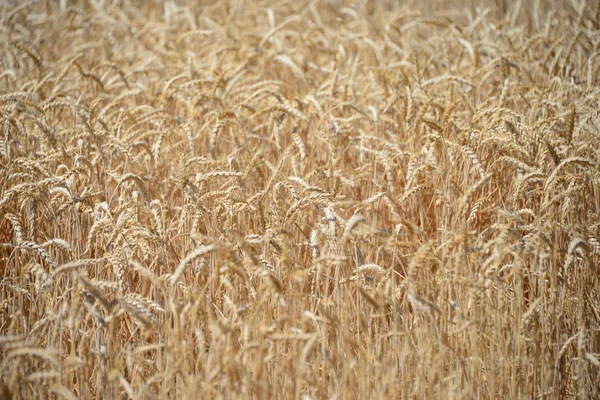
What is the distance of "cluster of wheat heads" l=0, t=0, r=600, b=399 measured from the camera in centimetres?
164

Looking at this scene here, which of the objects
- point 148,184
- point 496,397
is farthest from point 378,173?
point 496,397

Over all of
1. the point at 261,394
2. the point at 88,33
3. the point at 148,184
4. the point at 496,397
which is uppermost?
the point at 88,33

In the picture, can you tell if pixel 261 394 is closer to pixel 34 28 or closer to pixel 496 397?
pixel 496 397

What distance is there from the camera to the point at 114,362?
159 centimetres

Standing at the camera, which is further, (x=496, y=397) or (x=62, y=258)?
(x=62, y=258)

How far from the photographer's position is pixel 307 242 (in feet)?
6.70

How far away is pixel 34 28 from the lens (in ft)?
16.4

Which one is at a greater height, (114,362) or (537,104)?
(537,104)

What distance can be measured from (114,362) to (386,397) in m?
0.70

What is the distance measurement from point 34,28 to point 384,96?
329 centimetres

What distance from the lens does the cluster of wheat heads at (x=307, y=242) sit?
1.64 meters

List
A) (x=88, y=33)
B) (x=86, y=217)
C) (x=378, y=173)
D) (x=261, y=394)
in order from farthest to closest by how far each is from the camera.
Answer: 1. (x=88, y=33)
2. (x=378, y=173)
3. (x=86, y=217)
4. (x=261, y=394)

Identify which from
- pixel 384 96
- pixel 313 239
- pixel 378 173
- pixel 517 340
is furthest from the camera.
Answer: pixel 384 96

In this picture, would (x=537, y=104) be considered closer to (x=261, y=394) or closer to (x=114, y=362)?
(x=261, y=394)
